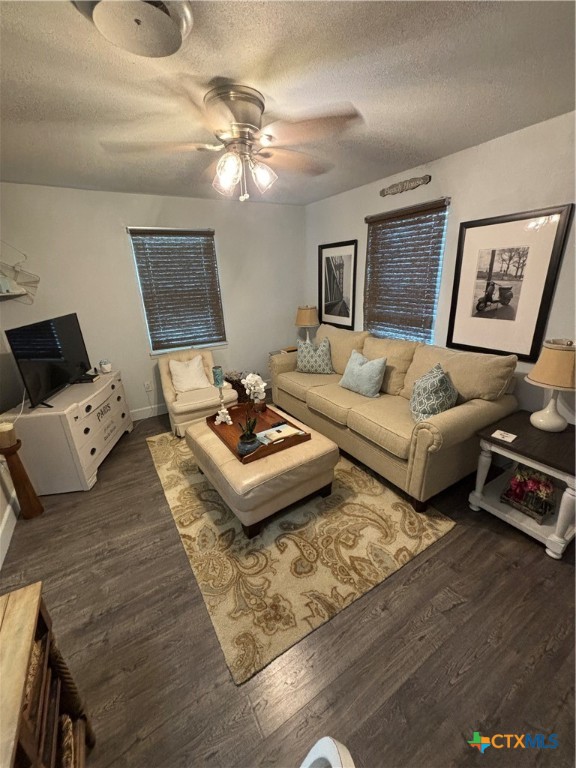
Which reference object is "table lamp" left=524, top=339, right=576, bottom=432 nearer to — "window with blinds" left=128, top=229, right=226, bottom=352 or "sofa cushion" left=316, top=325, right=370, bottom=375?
"sofa cushion" left=316, top=325, right=370, bottom=375

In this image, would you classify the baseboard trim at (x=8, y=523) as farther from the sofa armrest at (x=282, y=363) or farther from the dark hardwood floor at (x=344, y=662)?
the sofa armrest at (x=282, y=363)

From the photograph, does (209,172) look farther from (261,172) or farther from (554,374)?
(554,374)

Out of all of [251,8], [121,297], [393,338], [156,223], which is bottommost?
[393,338]

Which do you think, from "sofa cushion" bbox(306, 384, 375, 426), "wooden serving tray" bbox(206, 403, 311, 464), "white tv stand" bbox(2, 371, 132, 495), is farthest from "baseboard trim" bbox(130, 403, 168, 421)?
"sofa cushion" bbox(306, 384, 375, 426)

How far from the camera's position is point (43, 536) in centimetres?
205

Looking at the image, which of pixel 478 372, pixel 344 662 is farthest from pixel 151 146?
pixel 344 662

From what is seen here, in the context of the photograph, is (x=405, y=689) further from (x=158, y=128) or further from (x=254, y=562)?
(x=158, y=128)

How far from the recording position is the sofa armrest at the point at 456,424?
1.92 m

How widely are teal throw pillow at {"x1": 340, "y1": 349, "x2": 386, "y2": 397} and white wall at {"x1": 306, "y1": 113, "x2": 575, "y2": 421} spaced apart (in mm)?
629

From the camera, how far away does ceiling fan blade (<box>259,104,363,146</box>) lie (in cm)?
175

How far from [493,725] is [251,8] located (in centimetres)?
274

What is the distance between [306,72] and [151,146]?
1238 mm

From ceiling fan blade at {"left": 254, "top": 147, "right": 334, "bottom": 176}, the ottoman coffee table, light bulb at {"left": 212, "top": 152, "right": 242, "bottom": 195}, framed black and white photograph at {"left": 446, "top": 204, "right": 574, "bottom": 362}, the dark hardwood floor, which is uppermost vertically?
ceiling fan blade at {"left": 254, "top": 147, "right": 334, "bottom": 176}

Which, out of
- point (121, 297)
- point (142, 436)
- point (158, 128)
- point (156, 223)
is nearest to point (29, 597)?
point (158, 128)
